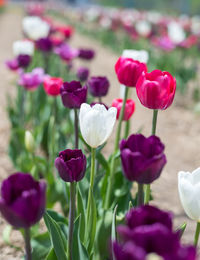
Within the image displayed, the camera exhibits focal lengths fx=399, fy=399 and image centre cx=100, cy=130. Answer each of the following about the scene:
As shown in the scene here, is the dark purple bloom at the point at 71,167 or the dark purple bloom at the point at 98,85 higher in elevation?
the dark purple bloom at the point at 98,85

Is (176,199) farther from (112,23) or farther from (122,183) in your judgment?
(112,23)

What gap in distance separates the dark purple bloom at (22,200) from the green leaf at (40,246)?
0.72m

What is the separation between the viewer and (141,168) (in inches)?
32.4

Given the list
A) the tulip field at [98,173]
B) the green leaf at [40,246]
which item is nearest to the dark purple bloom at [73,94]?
the tulip field at [98,173]

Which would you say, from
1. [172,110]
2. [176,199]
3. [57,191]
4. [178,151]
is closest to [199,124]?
[172,110]

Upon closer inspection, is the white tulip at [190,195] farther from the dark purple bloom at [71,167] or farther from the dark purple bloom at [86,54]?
the dark purple bloom at [86,54]

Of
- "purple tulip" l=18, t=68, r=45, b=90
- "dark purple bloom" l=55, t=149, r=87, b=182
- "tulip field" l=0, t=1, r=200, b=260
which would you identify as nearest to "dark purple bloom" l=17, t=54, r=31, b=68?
"tulip field" l=0, t=1, r=200, b=260

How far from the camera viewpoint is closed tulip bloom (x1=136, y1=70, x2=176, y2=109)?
1128 millimetres

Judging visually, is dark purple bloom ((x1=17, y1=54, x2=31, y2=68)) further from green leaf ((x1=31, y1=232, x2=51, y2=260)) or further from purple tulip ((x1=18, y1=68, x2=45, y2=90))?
green leaf ((x1=31, y1=232, x2=51, y2=260))

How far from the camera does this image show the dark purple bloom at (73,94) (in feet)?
4.43

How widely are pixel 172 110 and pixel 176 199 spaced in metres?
2.18

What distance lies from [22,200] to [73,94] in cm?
69

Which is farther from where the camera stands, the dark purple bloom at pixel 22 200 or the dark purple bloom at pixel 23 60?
the dark purple bloom at pixel 23 60

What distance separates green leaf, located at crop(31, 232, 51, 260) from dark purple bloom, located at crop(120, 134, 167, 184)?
73 centimetres
